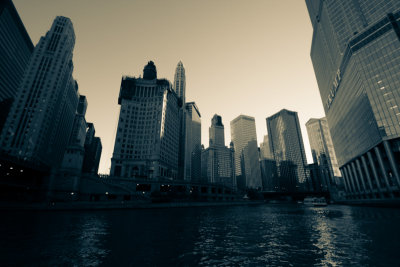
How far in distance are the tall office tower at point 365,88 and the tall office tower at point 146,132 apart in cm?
11129

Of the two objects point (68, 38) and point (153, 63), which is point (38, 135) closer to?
point (68, 38)

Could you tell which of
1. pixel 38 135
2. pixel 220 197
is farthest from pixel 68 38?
pixel 220 197

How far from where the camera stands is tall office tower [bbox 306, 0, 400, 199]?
80062mm

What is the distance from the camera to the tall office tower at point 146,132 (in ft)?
428

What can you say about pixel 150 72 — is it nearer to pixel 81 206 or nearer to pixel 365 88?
pixel 81 206

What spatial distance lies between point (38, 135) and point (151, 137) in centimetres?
6712

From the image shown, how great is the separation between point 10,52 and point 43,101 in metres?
47.8

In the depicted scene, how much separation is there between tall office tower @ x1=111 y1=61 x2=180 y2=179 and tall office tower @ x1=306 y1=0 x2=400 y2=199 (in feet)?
365

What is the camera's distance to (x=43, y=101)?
429 ft

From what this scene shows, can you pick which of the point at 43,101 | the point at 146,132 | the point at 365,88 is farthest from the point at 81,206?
the point at 365,88

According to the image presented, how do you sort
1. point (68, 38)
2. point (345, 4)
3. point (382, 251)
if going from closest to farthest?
point (382, 251)
point (345, 4)
point (68, 38)

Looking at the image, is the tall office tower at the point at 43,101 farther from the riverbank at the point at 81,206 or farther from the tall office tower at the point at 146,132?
the riverbank at the point at 81,206

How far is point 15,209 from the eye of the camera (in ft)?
157

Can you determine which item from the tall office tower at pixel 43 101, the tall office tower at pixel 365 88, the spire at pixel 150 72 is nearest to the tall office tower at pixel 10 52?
the tall office tower at pixel 43 101
